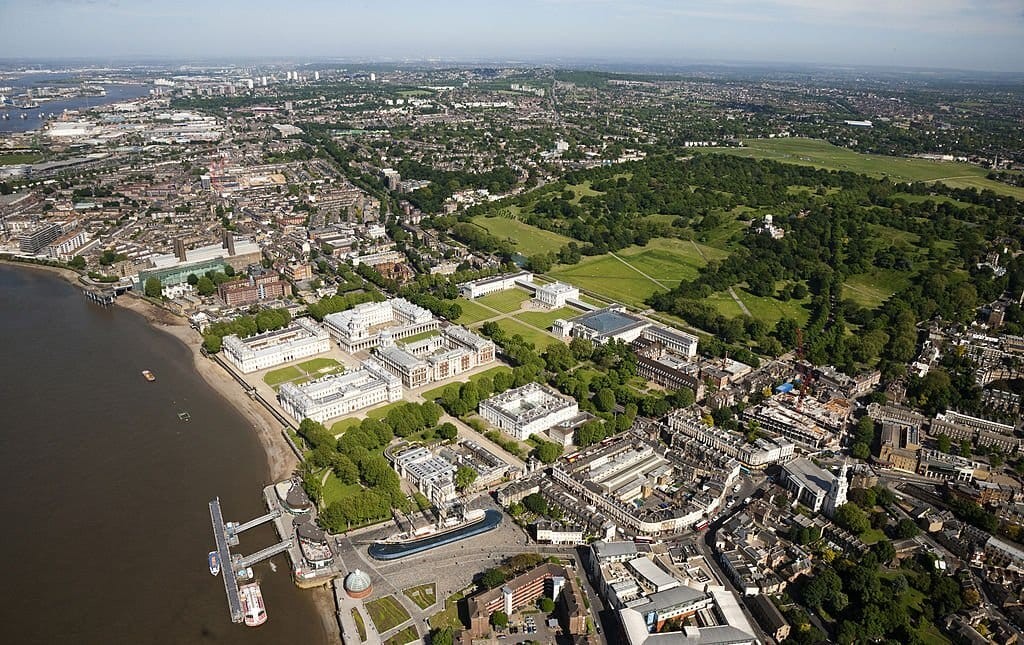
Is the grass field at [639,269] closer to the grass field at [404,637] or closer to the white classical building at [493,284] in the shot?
the white classical building at [493,284]

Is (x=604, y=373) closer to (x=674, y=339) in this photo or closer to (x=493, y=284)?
(x=674, y=339)

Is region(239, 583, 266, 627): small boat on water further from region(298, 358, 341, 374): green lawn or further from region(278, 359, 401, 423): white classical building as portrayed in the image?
region(298, 358, 341, 374): green lawn

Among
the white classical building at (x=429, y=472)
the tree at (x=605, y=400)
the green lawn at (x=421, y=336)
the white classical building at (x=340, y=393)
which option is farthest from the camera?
the green lawn at (x=421, y=336)

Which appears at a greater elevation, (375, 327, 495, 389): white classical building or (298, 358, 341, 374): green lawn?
(375, 327, 495, 389): white classical building

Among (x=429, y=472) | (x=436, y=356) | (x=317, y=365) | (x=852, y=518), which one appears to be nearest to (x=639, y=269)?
(x=436, y=356)

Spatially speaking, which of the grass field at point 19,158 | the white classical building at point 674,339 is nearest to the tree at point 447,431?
the white classical building at point 674,339

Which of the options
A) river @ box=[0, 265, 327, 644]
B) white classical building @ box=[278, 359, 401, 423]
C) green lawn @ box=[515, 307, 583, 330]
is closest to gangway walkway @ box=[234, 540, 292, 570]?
river @ box=[0, 265, 327, 644]
